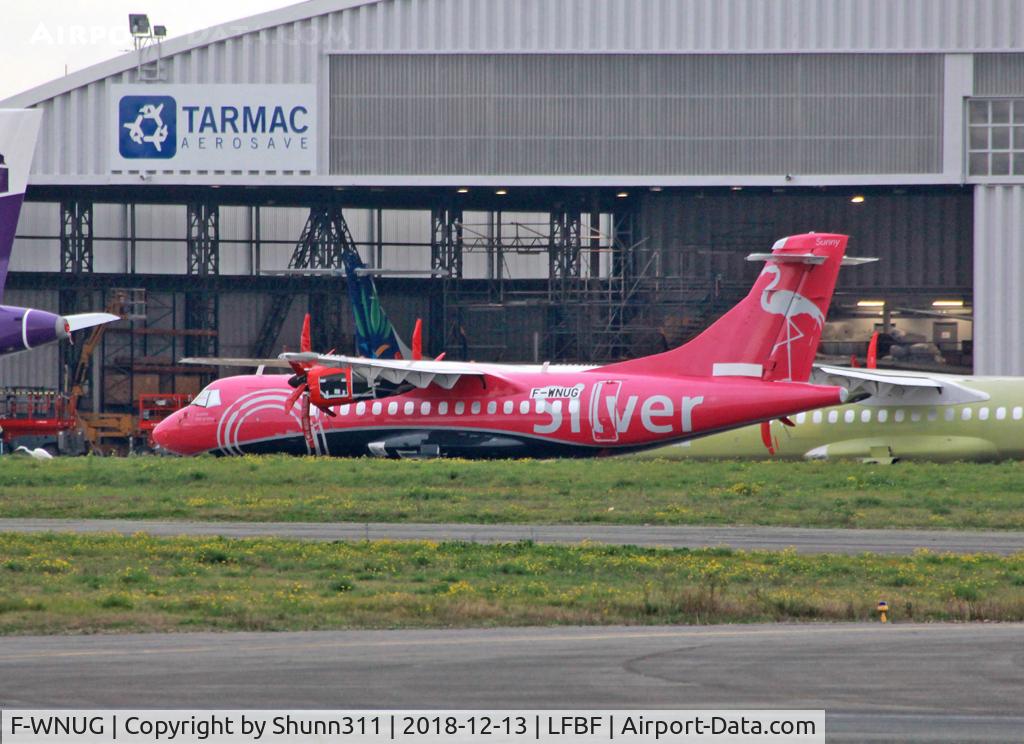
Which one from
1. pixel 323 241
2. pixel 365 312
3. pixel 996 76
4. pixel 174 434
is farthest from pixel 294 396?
pixel 996 76

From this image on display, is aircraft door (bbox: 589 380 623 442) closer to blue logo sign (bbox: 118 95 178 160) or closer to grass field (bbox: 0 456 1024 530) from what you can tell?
grass field (bbox: 0 456 1024 530)

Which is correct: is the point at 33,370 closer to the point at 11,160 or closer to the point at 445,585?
the point at 11,160

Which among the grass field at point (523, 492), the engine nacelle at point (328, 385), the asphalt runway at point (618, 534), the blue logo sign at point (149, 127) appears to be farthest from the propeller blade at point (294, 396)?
the blue logo sign at point (149, 127)

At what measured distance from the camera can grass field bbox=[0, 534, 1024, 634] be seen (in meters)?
16.2

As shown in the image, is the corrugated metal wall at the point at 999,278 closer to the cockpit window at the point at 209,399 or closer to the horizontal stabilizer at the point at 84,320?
the cockpit window at the point at 209,399

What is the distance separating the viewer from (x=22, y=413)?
61.7m

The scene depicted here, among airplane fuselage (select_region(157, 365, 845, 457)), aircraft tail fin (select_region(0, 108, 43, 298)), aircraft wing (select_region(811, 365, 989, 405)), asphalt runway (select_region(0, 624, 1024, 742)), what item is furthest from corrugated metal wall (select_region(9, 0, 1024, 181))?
asphalt runway (select_region(0, 624, 1024, 742))

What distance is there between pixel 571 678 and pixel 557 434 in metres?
27.4

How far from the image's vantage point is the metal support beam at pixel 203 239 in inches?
2432

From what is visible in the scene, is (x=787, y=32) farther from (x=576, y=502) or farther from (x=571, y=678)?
(x=571, y=678)

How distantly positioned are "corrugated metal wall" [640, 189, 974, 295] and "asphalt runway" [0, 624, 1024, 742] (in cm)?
4479
